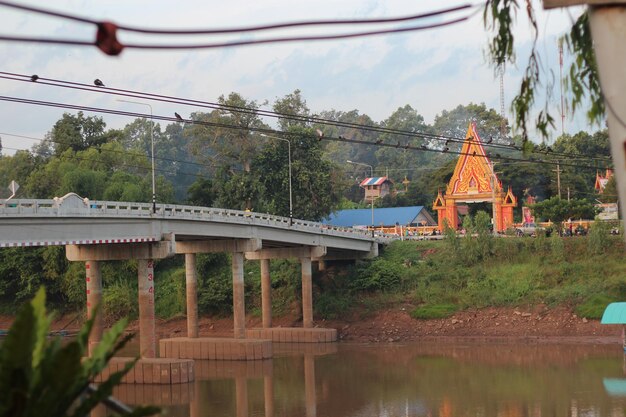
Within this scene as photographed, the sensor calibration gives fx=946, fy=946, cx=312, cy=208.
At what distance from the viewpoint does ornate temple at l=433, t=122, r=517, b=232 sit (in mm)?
71688

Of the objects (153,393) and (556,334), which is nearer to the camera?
(153,393)

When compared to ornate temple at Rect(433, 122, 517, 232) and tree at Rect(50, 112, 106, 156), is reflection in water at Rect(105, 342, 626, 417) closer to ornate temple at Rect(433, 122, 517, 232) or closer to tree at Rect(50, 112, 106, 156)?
ornate temple at Rect(433, 122, 517, 232)

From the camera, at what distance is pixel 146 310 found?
4459 centimetres

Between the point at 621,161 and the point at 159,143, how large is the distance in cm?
13574

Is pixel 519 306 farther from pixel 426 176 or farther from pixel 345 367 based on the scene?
pixel 426 176

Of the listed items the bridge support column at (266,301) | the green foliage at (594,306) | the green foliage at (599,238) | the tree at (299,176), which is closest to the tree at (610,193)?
the green foliage at (599,238)

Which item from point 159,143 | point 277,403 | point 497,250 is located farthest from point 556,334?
point 159,143

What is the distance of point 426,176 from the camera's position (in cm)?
9350

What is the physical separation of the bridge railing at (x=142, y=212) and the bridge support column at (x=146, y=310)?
2661 millimetres

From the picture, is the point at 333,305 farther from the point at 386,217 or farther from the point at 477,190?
the point at 386,217

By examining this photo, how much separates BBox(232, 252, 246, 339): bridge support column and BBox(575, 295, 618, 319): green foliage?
1864cm

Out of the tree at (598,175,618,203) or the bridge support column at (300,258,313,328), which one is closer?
the bridge support column at (300,258,313,328)

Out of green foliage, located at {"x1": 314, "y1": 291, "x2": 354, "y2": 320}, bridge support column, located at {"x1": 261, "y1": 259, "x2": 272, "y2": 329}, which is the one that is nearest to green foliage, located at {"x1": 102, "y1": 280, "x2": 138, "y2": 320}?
bridge support column, located at {"x1": 261, "y1": 259, "x2": 272, "y2": 329}

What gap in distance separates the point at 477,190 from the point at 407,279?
1454 cm
